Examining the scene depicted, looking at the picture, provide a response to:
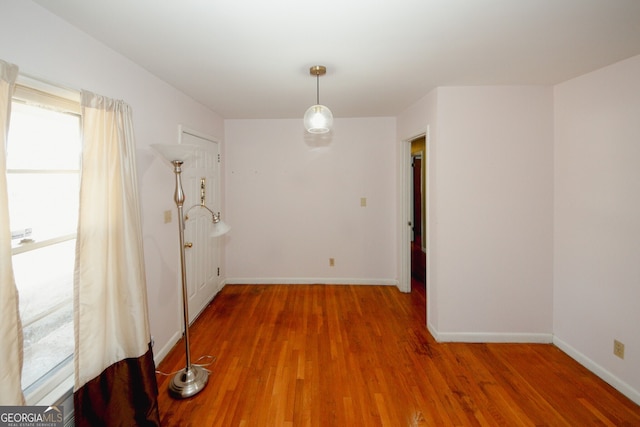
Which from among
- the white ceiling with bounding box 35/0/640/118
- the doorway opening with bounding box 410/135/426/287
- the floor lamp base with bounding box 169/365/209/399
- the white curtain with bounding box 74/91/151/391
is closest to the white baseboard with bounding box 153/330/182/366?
the floor lamp base with bounding box 169/365/209/399

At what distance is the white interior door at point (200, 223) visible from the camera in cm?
295

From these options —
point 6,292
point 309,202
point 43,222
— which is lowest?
point 6,292

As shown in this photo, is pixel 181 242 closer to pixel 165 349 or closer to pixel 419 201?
pixel 165 349

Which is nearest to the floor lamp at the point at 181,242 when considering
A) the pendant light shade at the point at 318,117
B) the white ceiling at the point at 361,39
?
the white ceiling at the point at 361,39

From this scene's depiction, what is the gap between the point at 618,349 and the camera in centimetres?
207

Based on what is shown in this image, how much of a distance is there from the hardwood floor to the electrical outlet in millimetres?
259

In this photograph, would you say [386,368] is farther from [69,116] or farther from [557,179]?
[69,116]

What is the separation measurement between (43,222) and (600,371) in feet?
13.1

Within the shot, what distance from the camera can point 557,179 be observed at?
2557mm

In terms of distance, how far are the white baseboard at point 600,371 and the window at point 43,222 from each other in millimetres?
3752

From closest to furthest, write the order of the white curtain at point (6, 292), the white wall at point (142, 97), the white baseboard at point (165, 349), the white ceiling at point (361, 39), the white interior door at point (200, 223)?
the white curtain at point (6, 292) → the white wall at point (142, 97) → the white ceiling at point (361, 39) → the white baseboard at point (165, 349) → the white interior door at point (200, 223)

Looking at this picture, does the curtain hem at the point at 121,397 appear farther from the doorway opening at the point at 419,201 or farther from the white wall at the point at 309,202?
the doorway opening at the point at 419,201

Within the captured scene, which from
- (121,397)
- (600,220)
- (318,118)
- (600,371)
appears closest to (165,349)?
(121,397)

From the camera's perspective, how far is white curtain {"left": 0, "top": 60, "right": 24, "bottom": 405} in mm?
1095
